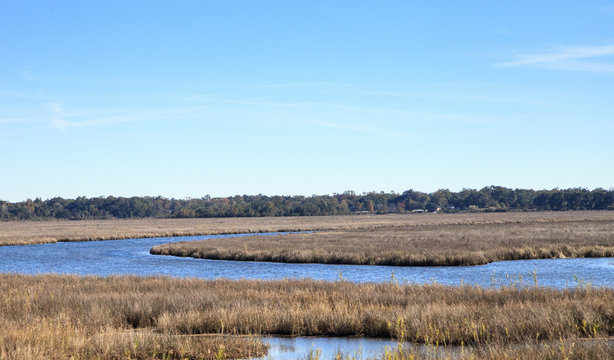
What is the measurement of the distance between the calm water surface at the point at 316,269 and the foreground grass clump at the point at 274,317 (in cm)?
786

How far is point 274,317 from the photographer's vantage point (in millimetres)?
16578

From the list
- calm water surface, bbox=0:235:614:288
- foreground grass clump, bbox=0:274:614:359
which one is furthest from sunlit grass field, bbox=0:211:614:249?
foreground grass clump, bbox=0:274:614:359

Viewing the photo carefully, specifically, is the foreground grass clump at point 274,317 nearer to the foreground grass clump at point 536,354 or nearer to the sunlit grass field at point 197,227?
the foreground grass clump at point 536,354

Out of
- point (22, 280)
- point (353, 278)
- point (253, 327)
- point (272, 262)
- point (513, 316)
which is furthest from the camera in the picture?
point (272, 262)

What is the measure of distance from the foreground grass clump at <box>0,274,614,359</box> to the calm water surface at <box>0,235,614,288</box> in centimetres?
786

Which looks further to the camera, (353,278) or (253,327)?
(353,278)

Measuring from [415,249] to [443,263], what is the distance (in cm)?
574

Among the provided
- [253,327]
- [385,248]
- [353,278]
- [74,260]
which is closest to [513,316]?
[253,327]

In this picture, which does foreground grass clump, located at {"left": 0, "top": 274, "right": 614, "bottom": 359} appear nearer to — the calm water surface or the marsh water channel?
the marsh water channel

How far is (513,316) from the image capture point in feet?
49.5

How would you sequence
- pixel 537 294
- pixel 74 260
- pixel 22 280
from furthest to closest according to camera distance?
pixel 74 260 < pixel 22 280 < pixel 537 294

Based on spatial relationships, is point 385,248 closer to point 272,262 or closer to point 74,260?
point 272,262

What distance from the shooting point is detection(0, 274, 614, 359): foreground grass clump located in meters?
13.0

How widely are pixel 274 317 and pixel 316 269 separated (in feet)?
73.4
